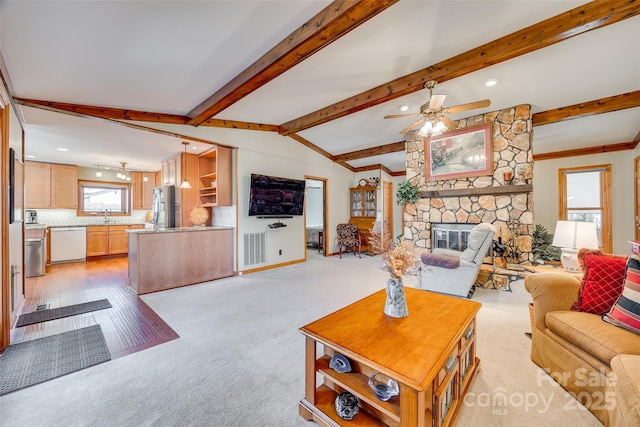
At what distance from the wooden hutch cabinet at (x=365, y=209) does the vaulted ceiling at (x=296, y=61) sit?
3.09 metres

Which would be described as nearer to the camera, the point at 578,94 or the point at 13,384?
the point at 13,384

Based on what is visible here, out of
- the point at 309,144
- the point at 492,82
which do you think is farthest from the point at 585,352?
the point at 309,144

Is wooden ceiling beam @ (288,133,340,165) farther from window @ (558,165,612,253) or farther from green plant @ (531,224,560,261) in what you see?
window @ (558,165,612,253)

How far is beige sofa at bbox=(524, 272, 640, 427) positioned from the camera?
1.17m

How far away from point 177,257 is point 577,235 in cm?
529

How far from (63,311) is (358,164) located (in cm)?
683

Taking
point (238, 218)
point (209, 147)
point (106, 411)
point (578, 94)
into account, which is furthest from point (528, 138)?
point (106, 411)

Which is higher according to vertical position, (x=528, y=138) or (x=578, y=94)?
(x=578, y=94)

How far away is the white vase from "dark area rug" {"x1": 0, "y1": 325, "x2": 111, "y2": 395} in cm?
234

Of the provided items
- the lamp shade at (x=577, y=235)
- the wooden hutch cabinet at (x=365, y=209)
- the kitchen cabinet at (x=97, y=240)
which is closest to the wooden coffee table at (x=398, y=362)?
the lamp shade at (x=577, y=235)

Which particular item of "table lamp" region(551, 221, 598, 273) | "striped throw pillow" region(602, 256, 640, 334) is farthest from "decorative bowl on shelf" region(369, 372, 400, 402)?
"table lamp" region(551, 221, 598, 273)

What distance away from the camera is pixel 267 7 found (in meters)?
2.00

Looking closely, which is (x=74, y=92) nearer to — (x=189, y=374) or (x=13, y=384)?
(x=13, y=384)

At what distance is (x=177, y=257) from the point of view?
13.5ft
